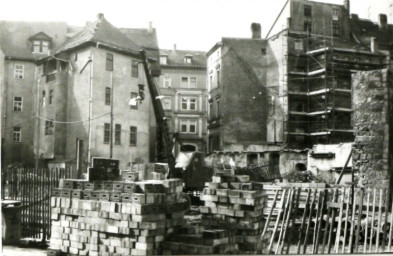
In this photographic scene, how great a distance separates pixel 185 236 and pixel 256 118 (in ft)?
11.3

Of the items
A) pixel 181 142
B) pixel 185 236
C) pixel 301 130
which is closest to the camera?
pixel 185 236

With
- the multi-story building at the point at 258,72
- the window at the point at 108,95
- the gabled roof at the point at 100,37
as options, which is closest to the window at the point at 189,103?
the multi-story building at the point at 258,72

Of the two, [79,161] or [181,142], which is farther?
[181,142]

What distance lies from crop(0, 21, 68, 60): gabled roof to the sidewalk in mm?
2442

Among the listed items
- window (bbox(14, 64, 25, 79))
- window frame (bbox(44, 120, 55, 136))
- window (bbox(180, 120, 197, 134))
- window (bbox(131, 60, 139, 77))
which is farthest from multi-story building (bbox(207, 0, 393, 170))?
window (bbox(14, 64, 25, 79))

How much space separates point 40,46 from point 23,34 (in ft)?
2.46

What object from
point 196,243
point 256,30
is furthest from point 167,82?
point 196,243

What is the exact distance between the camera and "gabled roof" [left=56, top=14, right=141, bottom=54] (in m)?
5.25

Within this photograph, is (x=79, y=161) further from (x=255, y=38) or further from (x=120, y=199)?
(x=255, y=38)

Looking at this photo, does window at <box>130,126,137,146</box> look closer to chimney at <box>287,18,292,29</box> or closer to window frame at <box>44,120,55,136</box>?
window frame at <box>44,120,55,136</box>

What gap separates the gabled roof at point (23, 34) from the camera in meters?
4.77

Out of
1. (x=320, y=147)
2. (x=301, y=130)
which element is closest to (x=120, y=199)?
(x=301, y=130)

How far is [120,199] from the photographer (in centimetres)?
414

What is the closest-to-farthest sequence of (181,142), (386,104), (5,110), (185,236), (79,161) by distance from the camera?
(185,236)
(5,110)
(79,161)
(386,104)
(181,142)
